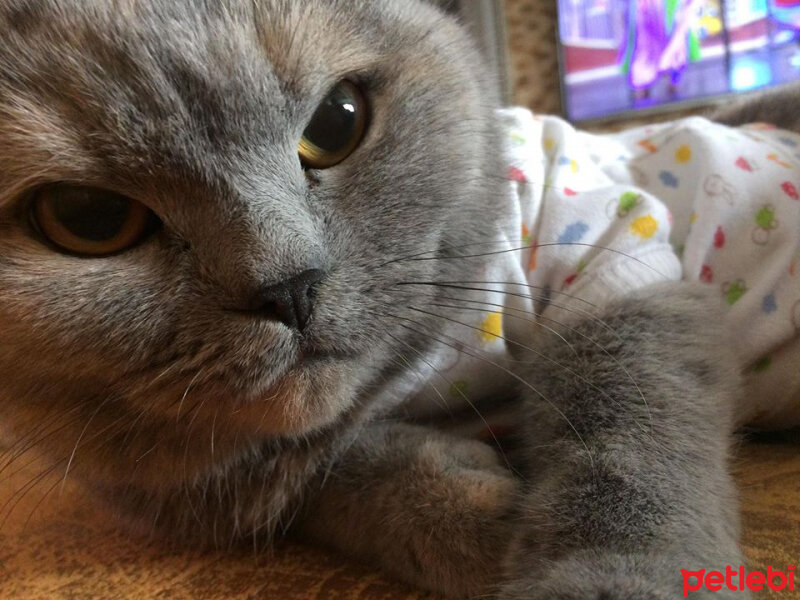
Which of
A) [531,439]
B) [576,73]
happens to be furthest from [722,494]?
[576,73]

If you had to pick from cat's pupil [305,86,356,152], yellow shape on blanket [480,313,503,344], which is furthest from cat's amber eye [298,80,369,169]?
yellow shape on blanket [480,313,503,344]

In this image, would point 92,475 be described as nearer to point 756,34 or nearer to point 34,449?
point 34,449

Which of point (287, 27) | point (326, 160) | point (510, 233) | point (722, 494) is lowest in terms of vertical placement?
point (722, 494)

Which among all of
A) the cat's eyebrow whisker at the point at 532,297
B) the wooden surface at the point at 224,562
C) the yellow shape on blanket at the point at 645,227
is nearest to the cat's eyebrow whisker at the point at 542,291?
the cat's eyebrow whisker at the point at 532,297

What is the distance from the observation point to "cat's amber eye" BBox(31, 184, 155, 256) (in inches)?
20.9

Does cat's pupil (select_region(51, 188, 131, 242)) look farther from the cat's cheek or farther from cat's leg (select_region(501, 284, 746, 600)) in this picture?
cat's leg (select_region(501, 284, 746, 600))

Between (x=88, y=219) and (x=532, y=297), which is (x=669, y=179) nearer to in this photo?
(x=532, y=297)

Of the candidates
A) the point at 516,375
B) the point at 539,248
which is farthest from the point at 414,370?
the point at 539,248

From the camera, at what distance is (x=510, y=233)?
82cm

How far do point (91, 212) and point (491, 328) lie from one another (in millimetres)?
433

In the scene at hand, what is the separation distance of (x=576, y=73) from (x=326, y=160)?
2.17 m

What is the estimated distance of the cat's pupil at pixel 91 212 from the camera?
1.74 feet

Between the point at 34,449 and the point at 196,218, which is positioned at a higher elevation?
the point at 196,218

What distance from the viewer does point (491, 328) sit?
790 millimetres
